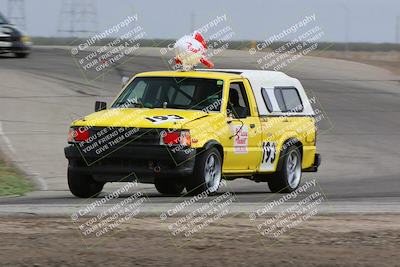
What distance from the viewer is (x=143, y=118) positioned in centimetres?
1372

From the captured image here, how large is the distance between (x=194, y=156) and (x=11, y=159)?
6.11 metres

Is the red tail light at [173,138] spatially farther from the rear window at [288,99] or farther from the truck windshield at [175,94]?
the rear window at [288,99]

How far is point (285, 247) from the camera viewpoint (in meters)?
9.16

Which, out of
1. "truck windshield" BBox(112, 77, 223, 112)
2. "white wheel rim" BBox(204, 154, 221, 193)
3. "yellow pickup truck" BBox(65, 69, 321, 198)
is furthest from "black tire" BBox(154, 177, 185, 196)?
"truck windshield" BBox(112, 77, 223, 112)

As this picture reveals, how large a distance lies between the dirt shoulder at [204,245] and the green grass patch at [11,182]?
4.64 meters

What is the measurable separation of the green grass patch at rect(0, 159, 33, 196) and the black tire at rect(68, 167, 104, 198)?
1.45 m

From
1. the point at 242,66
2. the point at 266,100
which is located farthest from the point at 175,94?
the point at 242,66

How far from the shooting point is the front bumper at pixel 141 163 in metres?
13.4

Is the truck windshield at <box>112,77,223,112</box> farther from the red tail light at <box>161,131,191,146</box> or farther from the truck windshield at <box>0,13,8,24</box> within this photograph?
the truck windshield at <box>0,13,8,24</box>

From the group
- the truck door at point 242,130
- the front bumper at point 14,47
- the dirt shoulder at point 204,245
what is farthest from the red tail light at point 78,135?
the front bumper at point 14,47

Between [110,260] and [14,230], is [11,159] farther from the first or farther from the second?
[110,260]

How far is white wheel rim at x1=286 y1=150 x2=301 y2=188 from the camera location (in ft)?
51.9

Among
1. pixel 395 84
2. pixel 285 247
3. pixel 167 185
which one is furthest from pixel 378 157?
pixel 395 84

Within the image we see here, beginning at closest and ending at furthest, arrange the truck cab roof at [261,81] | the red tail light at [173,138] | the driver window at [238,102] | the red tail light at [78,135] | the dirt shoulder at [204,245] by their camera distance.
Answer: the dirt shoulder at [204,245]
the red tail light at [173,138]
the red tail light at [78,135]
the driver window at [238,102]
the truck cab roof at [261,81]
